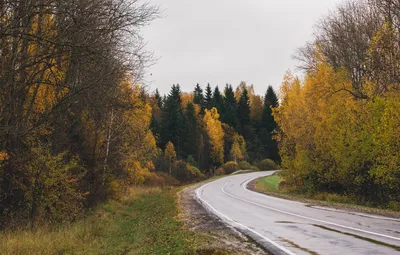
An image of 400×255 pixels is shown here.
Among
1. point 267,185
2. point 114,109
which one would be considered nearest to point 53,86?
point 114,109

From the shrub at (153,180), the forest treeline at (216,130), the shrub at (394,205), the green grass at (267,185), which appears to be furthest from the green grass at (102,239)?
the forest treeline at (216,130)

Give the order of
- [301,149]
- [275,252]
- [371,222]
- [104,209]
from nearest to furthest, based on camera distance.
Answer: [275,252] < [371,222] < [104,209] < [301,149]

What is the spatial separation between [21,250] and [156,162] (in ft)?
155

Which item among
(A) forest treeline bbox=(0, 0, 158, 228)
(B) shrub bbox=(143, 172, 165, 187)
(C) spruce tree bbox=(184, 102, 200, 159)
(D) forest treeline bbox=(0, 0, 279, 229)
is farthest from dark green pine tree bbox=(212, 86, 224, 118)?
(A) forest treeline bbox=(0, 0, 158, 228)

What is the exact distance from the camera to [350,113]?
21.9 m

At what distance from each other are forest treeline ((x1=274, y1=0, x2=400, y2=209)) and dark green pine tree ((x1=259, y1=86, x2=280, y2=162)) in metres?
56.9

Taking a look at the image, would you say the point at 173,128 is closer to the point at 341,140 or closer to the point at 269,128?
the point at 269,128

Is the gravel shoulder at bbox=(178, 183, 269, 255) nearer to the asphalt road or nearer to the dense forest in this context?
the asphalt road

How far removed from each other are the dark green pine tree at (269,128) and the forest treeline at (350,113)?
5689cm

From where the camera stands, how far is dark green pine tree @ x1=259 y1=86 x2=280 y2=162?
299 ft

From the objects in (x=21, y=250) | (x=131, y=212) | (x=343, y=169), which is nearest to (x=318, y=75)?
(x=343, y=169)

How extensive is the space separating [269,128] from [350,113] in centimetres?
7458

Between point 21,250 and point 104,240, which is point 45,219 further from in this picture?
point 21,250

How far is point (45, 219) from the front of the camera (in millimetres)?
14289
